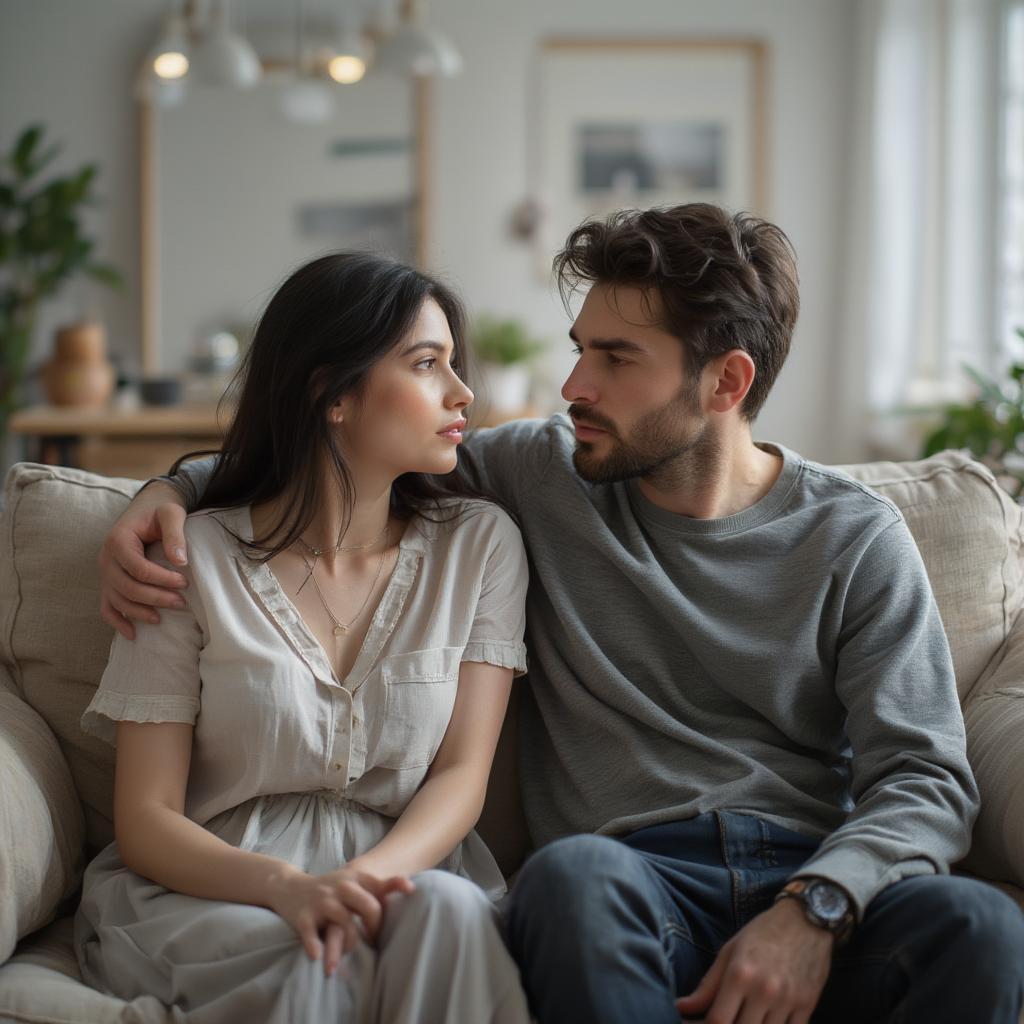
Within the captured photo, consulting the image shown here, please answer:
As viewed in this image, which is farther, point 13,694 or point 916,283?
point 916,283

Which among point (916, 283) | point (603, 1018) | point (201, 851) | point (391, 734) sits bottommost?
point (603, 1018)

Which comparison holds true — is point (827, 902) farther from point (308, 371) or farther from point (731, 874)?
point (308, 371)

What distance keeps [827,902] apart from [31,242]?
4.40 metres

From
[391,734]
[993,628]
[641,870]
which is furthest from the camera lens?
[993,628]

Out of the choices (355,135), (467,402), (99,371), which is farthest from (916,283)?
(467,402)

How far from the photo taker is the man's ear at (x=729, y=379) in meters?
1.68

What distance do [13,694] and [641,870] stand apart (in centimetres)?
88

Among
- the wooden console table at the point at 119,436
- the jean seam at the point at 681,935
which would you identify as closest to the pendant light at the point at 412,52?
the wooden console table at the point at 119,436

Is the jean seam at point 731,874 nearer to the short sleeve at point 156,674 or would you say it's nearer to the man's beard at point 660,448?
the man's beard at point 660,448

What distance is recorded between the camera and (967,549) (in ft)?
5.93

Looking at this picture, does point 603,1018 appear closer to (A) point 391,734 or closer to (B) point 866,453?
(A) point 391,734

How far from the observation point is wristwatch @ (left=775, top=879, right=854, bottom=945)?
1300mm

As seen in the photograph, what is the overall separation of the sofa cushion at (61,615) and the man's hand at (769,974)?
0.82 metres

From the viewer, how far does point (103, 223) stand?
16.5 ft
